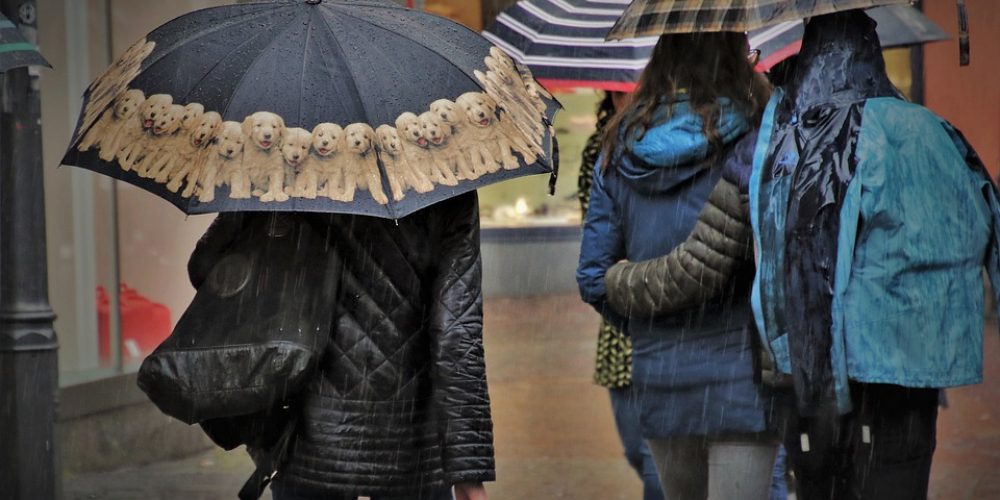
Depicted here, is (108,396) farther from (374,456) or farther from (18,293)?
(374,456)

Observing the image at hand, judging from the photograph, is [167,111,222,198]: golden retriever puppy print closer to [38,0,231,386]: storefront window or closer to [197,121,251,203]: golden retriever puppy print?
Result: [197,121,251,203]: golden retriever puppy print

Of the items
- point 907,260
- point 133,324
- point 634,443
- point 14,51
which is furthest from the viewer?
point 133,324

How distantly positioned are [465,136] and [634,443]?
6.83 feet

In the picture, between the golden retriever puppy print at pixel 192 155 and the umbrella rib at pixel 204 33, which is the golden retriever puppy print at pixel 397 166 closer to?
the golden retriever puppy print at pixel 192 155

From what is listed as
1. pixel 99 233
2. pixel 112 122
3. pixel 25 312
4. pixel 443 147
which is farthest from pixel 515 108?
pixel 99 233

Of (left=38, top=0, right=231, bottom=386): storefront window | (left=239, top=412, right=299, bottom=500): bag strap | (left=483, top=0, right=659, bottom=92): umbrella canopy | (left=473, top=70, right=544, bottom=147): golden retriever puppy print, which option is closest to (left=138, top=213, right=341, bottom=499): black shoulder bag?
(left=239, top=412, right=299, bottom=500): bag strap

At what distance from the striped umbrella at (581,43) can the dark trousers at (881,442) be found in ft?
7.54

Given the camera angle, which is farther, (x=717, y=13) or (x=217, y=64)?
(x=717, y=13)

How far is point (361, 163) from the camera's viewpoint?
151 inches

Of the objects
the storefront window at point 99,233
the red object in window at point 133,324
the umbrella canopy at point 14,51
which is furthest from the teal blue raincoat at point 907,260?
the red object in window at point 133,324

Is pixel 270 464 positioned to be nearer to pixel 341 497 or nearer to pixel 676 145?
pixel 341 497

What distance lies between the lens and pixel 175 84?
397 cm

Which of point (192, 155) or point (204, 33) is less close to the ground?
point (204, 33)

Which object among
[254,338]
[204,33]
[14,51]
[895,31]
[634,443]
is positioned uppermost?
[895,31]
